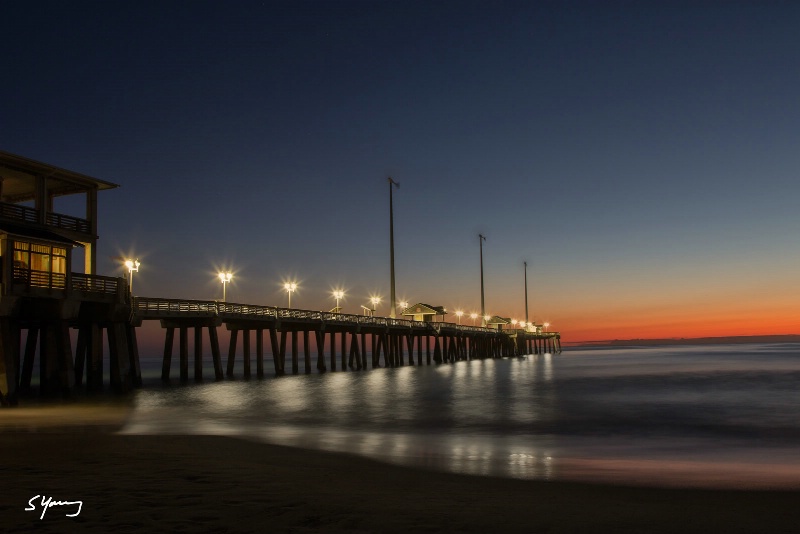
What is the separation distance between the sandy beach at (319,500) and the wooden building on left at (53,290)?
11.4 metres

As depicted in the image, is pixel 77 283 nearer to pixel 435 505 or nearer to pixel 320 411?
pixel 320 411

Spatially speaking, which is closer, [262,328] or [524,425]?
[524,425]

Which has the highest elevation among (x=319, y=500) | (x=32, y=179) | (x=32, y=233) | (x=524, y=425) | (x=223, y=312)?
(x=32, y=179)

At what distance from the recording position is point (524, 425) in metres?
21.2

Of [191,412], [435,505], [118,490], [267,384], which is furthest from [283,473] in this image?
[267,384]

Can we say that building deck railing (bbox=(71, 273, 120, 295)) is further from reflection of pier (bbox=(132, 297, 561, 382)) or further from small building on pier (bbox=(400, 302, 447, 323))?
small building on pier (bbox=(400, 302, 447, 323))

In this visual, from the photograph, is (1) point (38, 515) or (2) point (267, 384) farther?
(2) point (267, 384)

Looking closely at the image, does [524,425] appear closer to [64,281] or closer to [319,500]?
[319,500]

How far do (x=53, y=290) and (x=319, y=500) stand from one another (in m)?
19.0

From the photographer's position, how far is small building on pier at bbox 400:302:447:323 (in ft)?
264

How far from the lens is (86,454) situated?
12.1m

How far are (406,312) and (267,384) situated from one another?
1745 inches

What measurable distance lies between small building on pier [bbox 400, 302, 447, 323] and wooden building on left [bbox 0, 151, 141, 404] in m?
51.4

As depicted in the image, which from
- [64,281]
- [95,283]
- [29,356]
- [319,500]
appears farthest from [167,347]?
[319,500]
